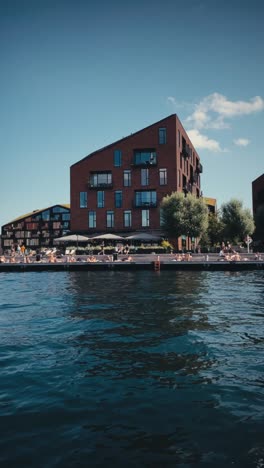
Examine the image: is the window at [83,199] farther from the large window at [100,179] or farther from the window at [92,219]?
the large window at [100,179]

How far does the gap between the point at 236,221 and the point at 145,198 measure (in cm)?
1552

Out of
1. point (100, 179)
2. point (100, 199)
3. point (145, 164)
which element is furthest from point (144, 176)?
point (100, 199)

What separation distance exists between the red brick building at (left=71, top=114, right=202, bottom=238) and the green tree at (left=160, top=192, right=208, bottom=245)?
19.1 ft

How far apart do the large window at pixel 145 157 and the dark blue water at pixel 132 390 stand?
4729 cm

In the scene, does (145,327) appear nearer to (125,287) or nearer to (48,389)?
(48,389)

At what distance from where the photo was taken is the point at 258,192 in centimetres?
7788

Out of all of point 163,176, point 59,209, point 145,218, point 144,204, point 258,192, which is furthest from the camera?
point 59,209

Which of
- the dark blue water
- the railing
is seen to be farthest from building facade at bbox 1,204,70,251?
the dark blue water

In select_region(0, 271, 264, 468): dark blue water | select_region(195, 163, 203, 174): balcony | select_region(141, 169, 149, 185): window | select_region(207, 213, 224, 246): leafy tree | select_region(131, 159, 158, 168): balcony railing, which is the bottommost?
select_region(0, 271, 264, 468): dark blue water

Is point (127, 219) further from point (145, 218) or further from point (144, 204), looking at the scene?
point (144, 204)

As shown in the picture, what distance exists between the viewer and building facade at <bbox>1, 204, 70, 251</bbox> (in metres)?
106

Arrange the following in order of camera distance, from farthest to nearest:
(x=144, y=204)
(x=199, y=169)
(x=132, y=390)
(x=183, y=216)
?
(x=199, y=169) < (x=144, y=204) < (x=183, y=216) < (x=132, y=390)

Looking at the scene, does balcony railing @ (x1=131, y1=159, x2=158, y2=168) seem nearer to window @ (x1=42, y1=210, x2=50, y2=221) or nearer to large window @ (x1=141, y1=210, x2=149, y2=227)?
large window @ (x1=141, y1=210, x2=149, y2=227)

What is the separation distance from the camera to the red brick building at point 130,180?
57594mm
